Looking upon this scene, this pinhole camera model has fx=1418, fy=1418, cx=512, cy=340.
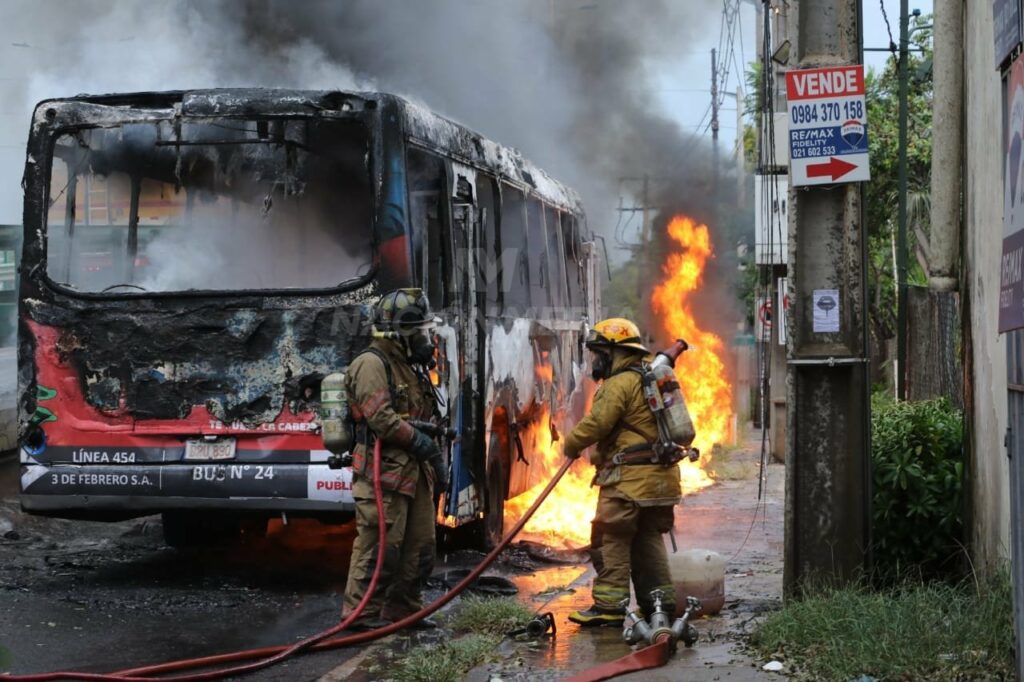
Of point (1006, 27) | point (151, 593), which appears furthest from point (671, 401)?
point (151, 593)

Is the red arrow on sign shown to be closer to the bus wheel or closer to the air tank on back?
the air tank on back

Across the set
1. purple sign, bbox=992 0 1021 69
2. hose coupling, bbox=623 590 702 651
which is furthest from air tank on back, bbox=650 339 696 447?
purple sign, bbox=992 0 1021 69

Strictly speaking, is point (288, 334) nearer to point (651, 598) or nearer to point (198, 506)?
point (198, 506)

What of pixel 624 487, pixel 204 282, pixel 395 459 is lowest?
pixel 624 487

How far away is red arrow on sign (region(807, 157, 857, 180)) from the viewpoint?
23.3ft

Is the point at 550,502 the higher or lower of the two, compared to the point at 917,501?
lower

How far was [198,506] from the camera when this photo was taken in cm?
869

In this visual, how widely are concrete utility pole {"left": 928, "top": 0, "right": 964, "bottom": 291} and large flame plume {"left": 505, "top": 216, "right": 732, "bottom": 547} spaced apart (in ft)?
9.76

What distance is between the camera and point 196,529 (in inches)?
415

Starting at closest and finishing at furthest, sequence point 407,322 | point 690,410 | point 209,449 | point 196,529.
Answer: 1. point 407,322
2. point 209,449
3. point 196,529
4. point 690,410

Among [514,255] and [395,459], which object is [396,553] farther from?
[514,255]

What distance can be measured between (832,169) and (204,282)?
3.93 metres

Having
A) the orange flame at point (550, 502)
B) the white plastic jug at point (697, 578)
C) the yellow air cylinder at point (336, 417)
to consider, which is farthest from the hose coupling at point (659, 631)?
the orange flame at point (550, 502)

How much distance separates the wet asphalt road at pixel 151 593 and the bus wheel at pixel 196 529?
0.55ft
